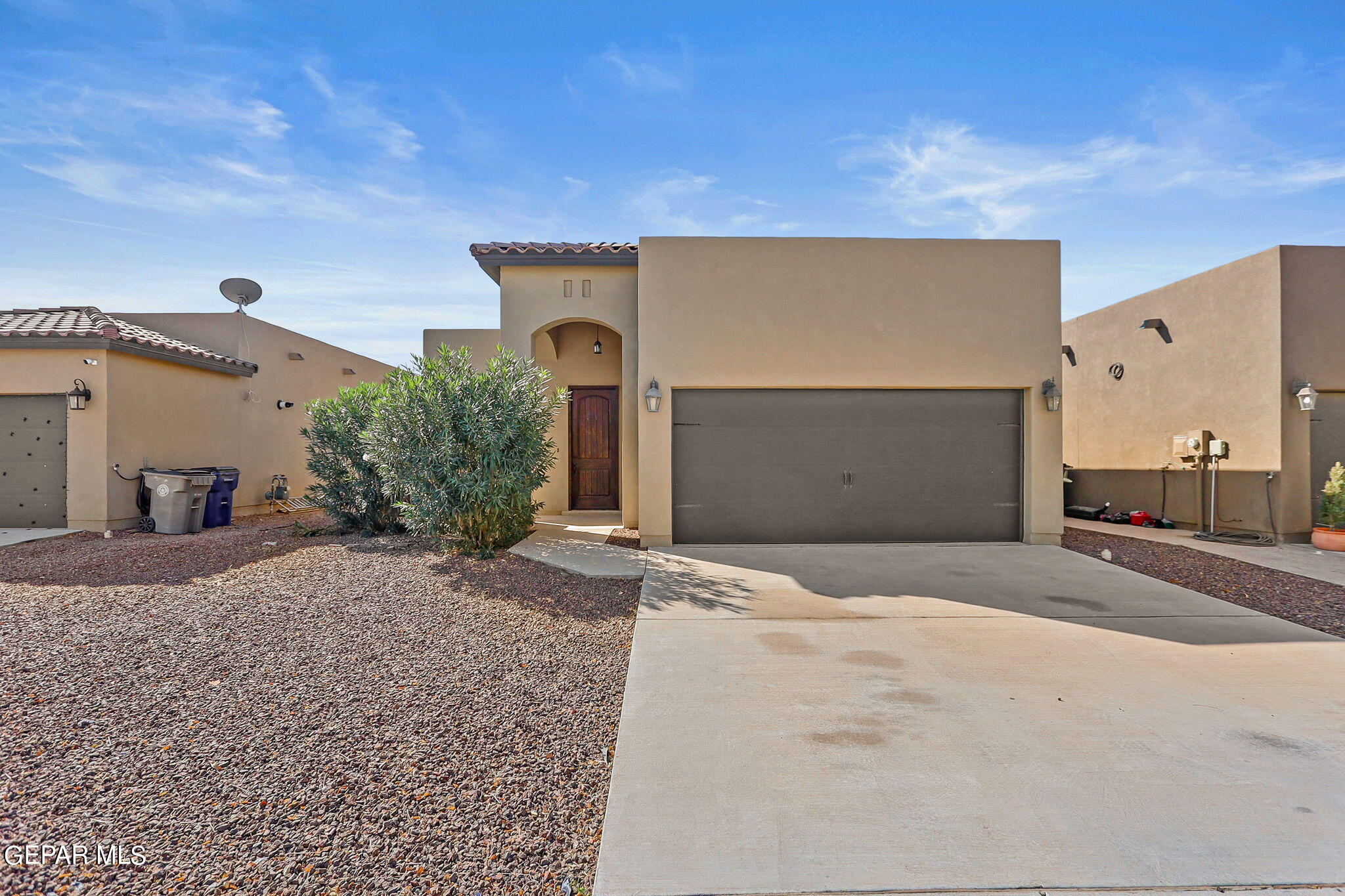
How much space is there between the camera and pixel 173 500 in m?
8.48

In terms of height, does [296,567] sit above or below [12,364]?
below

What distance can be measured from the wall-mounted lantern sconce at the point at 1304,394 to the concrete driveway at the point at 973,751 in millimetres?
5463

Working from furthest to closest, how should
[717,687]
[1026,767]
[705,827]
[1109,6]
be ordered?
[1109,6]
[717,687]
[1026,767]
[705,827]

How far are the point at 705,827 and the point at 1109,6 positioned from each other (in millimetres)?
9612

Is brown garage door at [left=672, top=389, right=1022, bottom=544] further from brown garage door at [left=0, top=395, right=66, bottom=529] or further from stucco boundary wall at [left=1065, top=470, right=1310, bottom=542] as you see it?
brown garage door at [left=0, top=395, right=66, bottom=529]

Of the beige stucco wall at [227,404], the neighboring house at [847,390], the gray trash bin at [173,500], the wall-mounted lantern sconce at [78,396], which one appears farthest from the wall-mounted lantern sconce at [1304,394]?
the wall-mounted lantern sconce at [78,396]

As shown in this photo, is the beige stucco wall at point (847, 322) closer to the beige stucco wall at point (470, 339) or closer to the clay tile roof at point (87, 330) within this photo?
the beige stucco wall at point (470, 339)

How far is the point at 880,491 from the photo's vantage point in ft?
25.7

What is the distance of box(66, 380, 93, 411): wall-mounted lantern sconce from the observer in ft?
26.9

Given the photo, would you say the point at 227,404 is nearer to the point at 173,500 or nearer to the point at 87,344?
the point at 87,344

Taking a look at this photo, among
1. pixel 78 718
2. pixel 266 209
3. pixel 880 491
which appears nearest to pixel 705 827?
pixel 78 718

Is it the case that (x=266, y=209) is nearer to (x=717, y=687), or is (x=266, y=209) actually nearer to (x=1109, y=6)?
(x=717, y=687)

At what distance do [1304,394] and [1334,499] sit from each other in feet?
5.13

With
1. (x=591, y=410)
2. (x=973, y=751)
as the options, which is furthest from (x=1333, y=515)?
(x=591, y=410)
